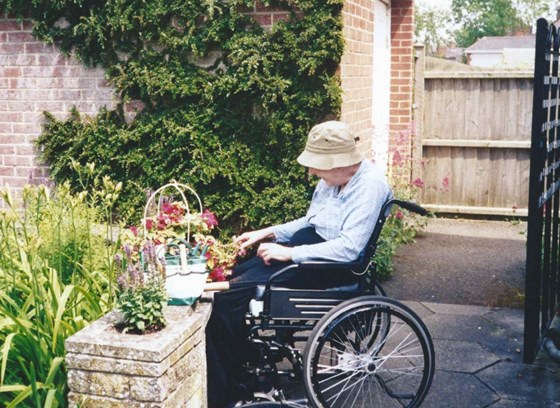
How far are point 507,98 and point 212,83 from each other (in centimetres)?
486

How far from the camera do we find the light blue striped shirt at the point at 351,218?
376 cm

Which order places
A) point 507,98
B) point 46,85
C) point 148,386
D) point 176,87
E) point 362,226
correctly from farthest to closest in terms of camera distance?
1. point 507,98
2. point 46,85
3. point 176,87
4. point 362,226
5. point 148,386

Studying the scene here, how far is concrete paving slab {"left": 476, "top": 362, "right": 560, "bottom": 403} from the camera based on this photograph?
421 centimetres

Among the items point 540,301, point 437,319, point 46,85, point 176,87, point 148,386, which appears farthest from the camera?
point 46,85

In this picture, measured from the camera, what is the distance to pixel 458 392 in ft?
14.0

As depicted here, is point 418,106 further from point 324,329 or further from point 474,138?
point 324,329

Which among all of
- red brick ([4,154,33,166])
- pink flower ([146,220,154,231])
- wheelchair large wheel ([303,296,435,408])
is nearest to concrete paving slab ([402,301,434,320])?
wheelchair large wheel ([303,296,435,408])

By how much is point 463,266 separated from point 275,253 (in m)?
3.81

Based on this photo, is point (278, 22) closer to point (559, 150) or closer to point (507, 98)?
point (559, 150)

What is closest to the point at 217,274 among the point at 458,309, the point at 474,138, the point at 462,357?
the point at 462,357

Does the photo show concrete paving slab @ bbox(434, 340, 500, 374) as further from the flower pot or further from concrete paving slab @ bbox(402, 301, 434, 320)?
the flower pot

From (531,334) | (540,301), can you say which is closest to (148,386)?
(531,334)

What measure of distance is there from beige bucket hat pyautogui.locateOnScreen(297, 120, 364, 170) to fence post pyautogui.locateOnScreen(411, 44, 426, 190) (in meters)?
5.58

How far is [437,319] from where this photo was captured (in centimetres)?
560
